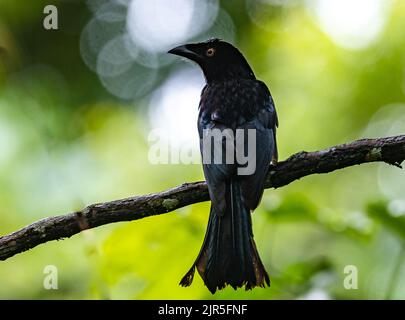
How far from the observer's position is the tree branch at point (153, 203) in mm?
3002

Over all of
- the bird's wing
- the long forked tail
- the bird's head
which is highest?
the bird's head

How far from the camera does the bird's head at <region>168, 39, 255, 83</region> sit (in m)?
4.43

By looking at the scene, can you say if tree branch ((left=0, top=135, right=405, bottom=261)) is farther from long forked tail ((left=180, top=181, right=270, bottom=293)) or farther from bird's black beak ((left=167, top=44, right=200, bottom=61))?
bird's black beak ((left=167, top=44, right=200, bottom=61))

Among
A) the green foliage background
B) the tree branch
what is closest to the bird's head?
the green foliage background

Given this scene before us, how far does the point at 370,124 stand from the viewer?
7.56 metres

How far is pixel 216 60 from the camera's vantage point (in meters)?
4.45

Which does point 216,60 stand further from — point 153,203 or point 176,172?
point 176,172

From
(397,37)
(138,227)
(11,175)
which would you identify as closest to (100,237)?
(11,175)

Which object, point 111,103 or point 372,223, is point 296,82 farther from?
point 372,223

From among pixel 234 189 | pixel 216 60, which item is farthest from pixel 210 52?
pixel 234 189

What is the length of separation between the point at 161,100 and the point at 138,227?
5070 millimetres

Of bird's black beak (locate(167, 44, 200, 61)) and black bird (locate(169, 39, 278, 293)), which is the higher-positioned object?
bird's black beak (locate(167, 44, 200, 61))

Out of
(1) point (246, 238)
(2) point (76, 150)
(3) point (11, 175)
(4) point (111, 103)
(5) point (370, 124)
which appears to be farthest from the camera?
(4) point (111, 103)

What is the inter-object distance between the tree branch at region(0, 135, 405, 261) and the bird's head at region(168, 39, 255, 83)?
4.63 feet
